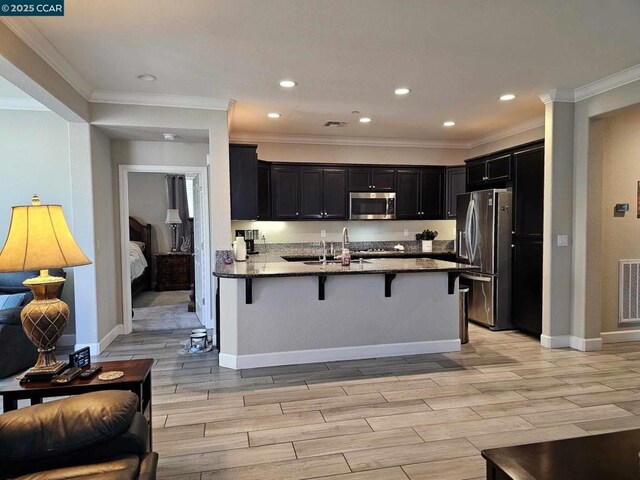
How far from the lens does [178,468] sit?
231 centimetres

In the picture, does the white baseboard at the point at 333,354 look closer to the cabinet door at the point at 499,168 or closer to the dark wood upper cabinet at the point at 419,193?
the cabinet door at the point at 499,168

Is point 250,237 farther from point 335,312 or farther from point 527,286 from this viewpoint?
point 527,286

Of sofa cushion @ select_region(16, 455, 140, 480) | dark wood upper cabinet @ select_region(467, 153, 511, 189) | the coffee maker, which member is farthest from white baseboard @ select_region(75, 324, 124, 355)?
dark wood upper cabinet @ select_region(467, 153, 511, 189)

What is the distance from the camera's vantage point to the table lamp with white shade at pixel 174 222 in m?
8.86

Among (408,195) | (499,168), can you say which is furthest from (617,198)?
(408,195)

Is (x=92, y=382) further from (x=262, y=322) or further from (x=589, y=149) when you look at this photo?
(x=589, y=149)

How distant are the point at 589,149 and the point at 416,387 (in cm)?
308

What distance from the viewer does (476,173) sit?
5.86 metres

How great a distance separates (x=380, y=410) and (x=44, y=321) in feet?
7.26

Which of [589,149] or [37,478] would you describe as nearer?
[37,478]

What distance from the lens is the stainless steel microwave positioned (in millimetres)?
6422

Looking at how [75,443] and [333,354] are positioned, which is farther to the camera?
[333,354]

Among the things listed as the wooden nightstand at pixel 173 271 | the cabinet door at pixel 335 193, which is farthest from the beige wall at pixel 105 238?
the wooden nightstand at pixel 173 271

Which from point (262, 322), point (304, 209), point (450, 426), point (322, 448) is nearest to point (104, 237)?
point (262, 322)
